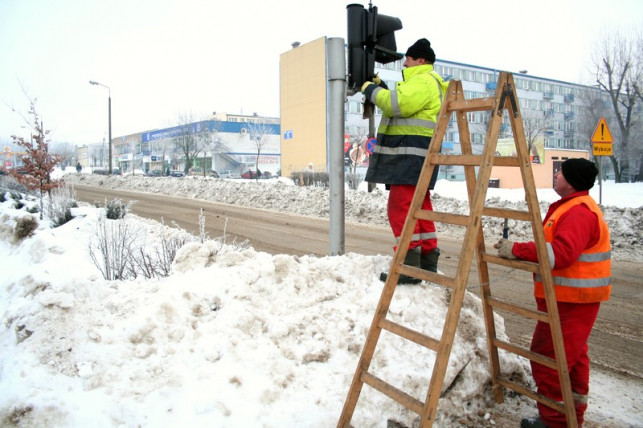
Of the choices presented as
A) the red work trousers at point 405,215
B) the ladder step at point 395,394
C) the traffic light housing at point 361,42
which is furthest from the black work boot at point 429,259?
the traffic light housing at point 361,42

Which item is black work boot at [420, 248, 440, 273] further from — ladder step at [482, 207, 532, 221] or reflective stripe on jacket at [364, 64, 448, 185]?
ladder step at [482, 207, 532, 221]

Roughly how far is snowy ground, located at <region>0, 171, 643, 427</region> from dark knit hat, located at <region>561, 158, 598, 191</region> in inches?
49.9

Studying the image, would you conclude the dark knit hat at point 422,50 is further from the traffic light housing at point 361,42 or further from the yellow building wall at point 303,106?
the yellow building wall at point 303,106

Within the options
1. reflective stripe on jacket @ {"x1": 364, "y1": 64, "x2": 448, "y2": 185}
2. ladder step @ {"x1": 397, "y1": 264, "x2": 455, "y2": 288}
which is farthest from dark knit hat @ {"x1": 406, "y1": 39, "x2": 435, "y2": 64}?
ladder step @ {"x1": 397, "y1": 264, "x2": 455, "y2": 288}

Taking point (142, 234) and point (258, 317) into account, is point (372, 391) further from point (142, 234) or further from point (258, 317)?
point (142, 234)

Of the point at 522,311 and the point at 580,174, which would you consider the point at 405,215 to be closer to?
the point at 522,311

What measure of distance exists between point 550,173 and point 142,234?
3847cm

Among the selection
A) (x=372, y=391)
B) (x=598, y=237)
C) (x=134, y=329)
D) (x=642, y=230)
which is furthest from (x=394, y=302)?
(x=642, y=230)

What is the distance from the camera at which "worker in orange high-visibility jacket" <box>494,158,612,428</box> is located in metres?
2.60

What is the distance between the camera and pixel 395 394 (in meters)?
2.40

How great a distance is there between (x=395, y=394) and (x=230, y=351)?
1.12 meters

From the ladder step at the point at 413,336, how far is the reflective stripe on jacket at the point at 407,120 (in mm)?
1420

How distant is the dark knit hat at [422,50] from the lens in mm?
3652

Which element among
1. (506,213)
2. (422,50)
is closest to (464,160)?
(506,213)
